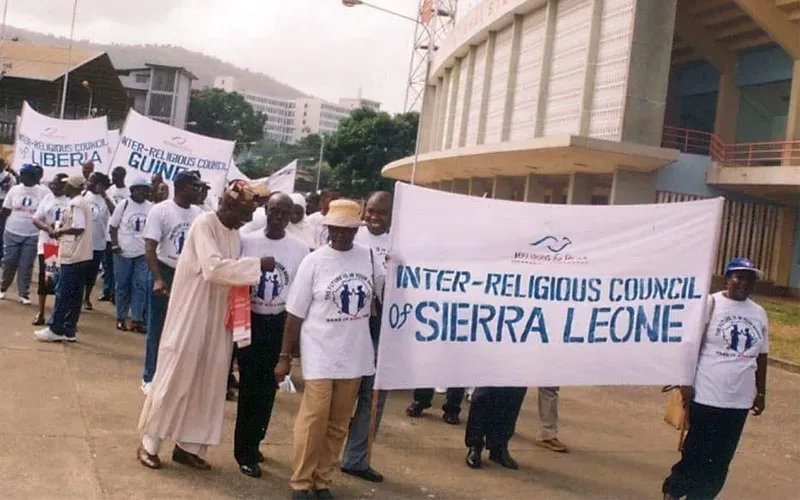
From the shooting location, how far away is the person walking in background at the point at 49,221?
368 inches

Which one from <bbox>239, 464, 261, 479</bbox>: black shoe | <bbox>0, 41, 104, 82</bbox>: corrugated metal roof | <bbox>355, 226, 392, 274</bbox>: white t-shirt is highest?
<bbox>0, 41, 104, 82</bbox>: corrugated metal roof

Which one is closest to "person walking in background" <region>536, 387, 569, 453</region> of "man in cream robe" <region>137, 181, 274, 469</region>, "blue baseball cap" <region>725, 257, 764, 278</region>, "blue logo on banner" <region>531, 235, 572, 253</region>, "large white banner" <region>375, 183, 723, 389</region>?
"large white banner" <region>375, 183, 723, 389</region>

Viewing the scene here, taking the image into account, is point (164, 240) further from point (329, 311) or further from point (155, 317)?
point (329, 311)

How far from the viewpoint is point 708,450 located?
5.34m

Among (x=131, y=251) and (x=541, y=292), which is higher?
(x=541, y=292)

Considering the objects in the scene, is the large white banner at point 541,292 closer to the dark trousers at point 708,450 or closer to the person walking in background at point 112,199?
the dark trousers at point 708,450

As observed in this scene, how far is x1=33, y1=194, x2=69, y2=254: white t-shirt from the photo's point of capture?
9.34 metres

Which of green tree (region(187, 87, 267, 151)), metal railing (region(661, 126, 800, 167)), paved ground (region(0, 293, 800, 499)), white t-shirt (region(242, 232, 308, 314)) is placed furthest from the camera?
green tree (region(187, 87, 267, 151))

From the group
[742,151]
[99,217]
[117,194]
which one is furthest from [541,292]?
[742,151]

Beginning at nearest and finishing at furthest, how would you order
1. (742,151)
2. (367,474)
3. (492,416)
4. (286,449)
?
(367,474) → (286,449) → (492,416) → (742,151)

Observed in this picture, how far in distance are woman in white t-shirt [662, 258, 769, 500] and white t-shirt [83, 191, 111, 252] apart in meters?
7.38

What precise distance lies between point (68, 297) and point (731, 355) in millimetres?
5889

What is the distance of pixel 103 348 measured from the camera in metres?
8.69

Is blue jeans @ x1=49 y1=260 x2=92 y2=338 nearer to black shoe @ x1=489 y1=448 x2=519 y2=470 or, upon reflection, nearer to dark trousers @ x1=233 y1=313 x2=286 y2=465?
dark trousers @ x1=233 y1=313 x2=286 y2=465
